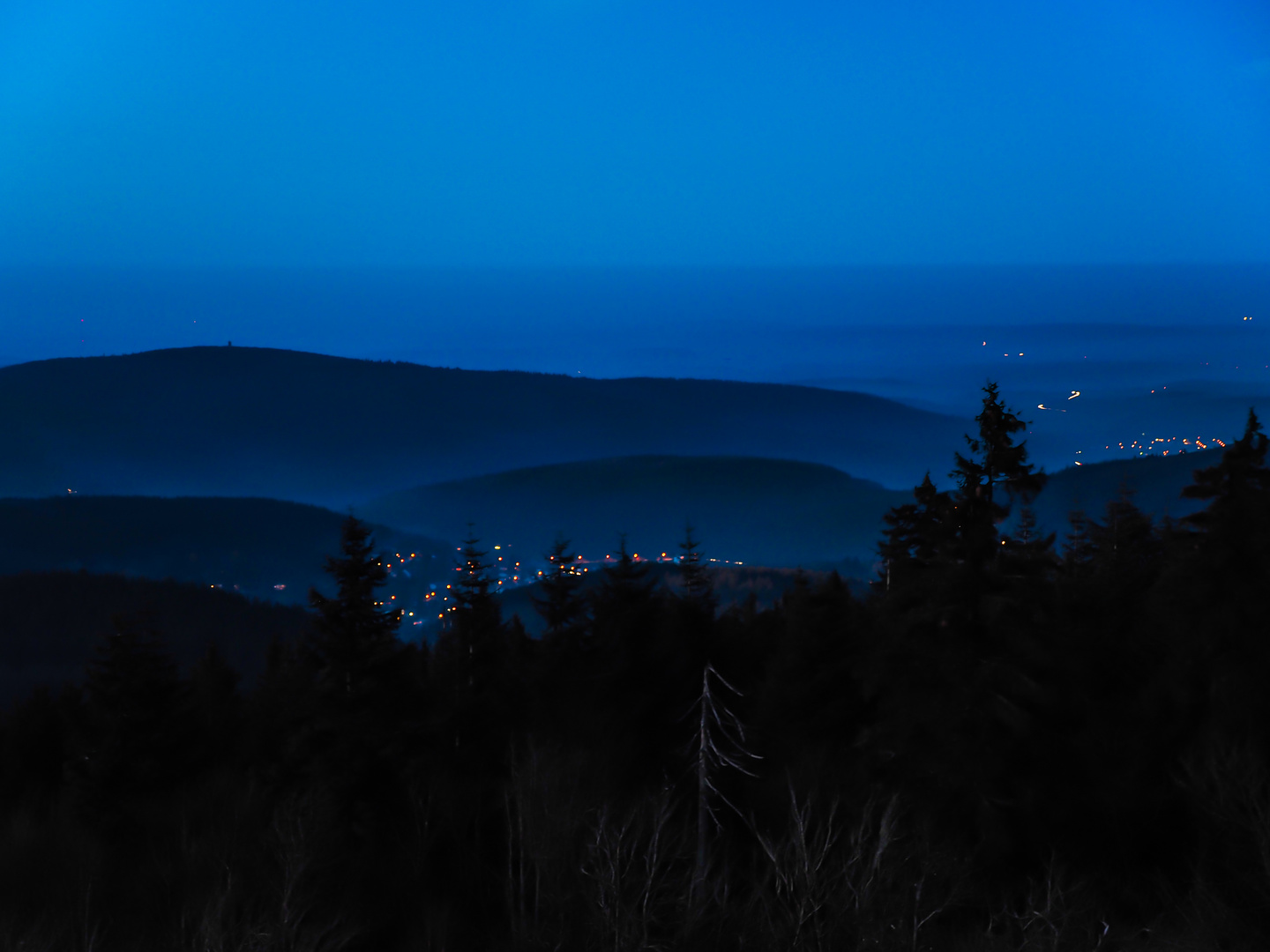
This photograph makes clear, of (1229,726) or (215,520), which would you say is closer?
(1229,726)

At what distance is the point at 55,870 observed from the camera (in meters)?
20.3

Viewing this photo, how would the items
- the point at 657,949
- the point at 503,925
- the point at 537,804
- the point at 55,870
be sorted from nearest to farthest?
the point at 657,949 → the point at 537,804 → the point at 503,925 → the point at 55,870

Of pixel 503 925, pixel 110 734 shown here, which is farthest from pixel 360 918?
pixel 110 734

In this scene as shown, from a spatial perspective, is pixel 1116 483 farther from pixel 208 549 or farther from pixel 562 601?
pixel 208 549

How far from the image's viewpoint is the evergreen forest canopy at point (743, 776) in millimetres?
14312

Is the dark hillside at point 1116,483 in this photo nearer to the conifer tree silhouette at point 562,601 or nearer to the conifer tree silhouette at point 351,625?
the conifer tree silhouette at point 562,601

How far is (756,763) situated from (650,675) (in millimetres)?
3766

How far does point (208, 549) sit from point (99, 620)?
230 feet

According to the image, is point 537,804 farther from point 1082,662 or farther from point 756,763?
point 1082,662

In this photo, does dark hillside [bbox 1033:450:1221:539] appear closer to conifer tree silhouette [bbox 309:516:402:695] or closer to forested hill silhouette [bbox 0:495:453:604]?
forested hill silhouette [bbox 0:495:453:604]

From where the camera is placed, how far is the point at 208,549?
188 meters

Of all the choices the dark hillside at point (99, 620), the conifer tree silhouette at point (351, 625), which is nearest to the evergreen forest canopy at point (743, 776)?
the conifer tree silhouette at point (351, 625)

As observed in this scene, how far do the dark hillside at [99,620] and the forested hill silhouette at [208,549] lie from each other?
37452mm

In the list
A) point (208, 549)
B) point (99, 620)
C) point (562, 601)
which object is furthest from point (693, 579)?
point (208, 549)
